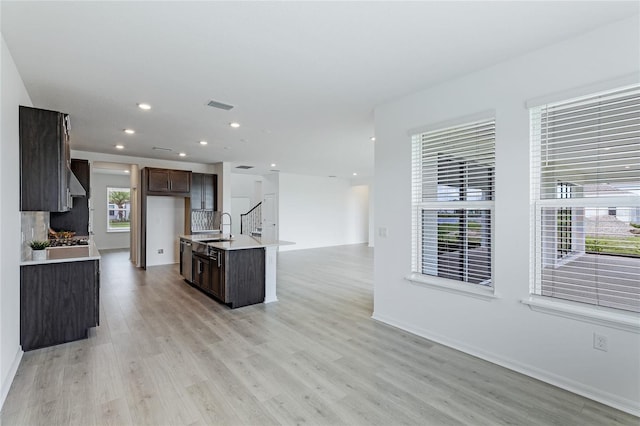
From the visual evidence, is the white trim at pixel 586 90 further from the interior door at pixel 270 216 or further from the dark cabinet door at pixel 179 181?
the interior door at pixel 270 216

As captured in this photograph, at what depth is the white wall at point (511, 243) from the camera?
7.38ft

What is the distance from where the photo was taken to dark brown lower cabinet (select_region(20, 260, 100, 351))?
3.02 metres

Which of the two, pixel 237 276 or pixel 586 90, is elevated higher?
pixel 586 90

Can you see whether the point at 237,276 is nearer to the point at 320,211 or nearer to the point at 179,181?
the point at 179,181

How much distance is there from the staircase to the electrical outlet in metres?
10.3

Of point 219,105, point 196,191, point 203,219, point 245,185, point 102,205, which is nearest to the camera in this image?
point 219,105

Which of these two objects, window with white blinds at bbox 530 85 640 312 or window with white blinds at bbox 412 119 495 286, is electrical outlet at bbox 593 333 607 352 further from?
window with white blinds at bbox 412 119 495 286

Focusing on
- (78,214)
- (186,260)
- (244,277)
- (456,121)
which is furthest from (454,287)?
(78,214)

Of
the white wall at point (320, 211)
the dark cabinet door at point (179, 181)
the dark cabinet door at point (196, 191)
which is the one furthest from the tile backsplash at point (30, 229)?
the white wall at point (320, 211)

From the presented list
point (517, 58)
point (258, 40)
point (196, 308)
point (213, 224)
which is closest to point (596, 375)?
point (517, 58)

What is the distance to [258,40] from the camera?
2.43 metres

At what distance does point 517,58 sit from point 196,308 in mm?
4655

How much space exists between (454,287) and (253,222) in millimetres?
10184

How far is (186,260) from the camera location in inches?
230
